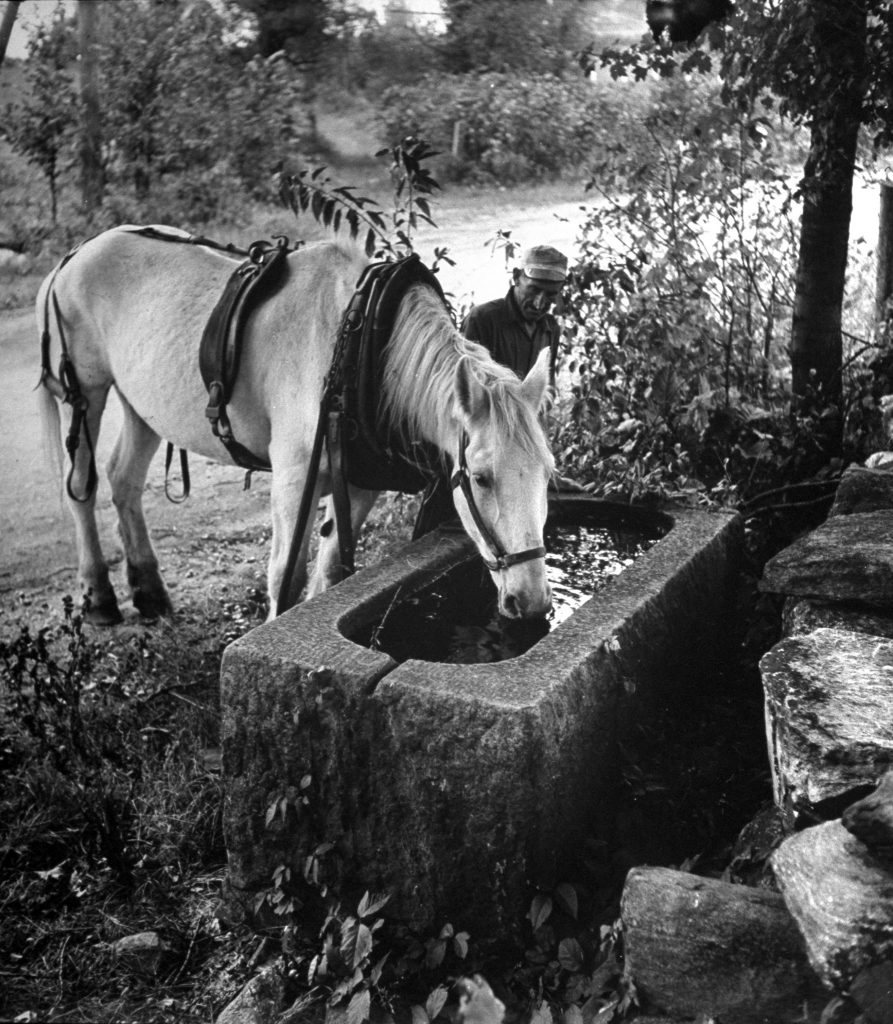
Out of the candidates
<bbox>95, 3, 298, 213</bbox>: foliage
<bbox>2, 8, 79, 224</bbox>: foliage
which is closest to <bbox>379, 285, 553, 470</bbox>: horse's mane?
<bbox>2, 8, 79, 224</bbox>: foliage

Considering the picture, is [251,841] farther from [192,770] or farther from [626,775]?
[626,775]

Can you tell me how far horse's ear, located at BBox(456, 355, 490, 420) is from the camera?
111 inches

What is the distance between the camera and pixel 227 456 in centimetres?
434

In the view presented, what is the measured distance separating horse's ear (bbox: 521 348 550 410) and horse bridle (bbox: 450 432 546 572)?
0.72 ft

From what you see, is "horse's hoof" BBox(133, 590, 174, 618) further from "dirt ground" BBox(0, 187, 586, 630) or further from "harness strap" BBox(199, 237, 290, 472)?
"harness strap" BBox(199, 237, 290, 472)

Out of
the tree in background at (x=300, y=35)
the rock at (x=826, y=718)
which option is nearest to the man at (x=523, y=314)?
the rock at (x=826, y=718)

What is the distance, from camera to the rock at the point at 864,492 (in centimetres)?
340

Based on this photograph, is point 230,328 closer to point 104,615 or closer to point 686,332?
point 104,615

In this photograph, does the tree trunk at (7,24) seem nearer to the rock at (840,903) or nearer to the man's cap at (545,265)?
the man's cap at (545,265)

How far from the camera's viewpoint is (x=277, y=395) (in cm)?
374

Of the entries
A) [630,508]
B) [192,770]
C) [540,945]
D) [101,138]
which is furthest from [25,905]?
[101,138]

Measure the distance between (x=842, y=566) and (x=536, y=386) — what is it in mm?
1013

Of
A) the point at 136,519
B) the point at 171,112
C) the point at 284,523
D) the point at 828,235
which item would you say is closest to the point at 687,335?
the point at 828,235

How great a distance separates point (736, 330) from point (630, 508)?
1.84m
